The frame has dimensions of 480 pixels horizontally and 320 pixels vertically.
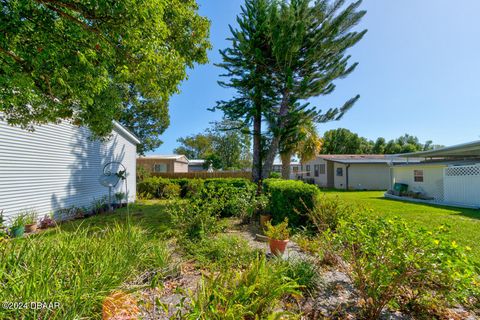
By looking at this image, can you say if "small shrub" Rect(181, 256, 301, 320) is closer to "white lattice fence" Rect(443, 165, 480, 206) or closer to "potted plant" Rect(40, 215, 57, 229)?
"potted plant" Rect(40, 215, 57, 229)

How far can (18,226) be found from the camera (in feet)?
19.0

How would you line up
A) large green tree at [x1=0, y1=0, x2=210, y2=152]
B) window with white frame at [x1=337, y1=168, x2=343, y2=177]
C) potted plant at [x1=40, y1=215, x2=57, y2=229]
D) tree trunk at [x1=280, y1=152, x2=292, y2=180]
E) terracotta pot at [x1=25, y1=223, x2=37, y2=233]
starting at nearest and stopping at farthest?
large green tree at [x1=0, y1=0, x2=210, y2=152] → terracotta pot at [x1=25, y1=223, x2=37, y2=233] → potted plant at [x1=40, y1=215, x2=57, y2=229] → tree trunk at [x1=280, y1=152, x2=292, y2=180] → window with white frame at [x1=337, y1=168, x2=343, y2=177]

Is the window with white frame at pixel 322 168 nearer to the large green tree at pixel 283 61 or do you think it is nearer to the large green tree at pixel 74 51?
the large green tree at pixel 283 61

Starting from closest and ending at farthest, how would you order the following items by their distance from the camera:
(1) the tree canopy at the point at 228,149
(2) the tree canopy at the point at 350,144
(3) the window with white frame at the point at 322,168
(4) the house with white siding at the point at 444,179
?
(4) the house with white siding at the point at 444,179, (3) the window with white frame at the point at 322,168, (1) the tree canopy at the point at 228,149, (2) the tree canopy at the point at 350,144

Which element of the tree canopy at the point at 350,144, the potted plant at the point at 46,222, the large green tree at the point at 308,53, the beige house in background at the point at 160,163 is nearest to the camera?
the potted plant at the point at 46,222

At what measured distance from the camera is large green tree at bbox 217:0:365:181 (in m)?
9.22

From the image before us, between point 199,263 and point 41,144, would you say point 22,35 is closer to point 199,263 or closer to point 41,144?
point 199,263

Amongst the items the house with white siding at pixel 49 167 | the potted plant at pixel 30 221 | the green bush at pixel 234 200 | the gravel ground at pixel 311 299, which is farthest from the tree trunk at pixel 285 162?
the potted plant at pixel 30 221

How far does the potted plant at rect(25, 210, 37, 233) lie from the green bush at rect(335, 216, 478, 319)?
8.30 m

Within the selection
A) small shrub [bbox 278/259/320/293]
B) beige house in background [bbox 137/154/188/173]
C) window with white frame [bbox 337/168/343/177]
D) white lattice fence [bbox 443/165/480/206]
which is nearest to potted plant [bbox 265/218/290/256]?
small shrub [bbox 278/259/320/293]

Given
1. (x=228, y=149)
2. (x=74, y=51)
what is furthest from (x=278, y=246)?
(x=228, y=149)

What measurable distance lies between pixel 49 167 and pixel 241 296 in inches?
350

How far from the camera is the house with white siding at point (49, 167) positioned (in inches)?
249

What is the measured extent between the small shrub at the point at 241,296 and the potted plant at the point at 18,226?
246 inches
